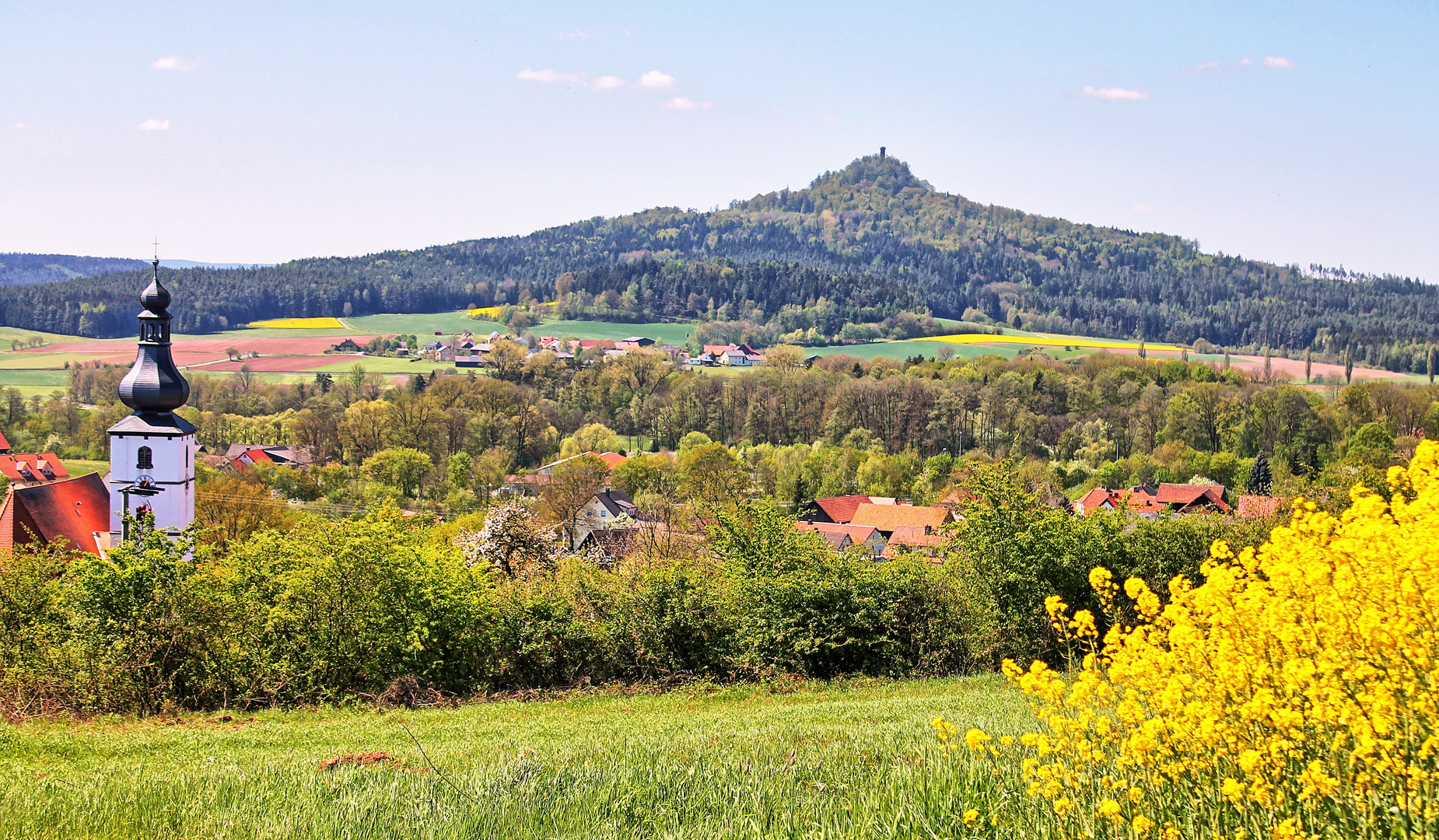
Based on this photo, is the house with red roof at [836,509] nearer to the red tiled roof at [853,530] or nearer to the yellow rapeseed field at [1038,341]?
the red tiled roof at [853,530]

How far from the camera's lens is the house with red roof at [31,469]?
61.3 meters

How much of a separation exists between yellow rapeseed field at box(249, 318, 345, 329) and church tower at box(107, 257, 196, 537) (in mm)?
145423

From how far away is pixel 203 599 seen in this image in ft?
52.6

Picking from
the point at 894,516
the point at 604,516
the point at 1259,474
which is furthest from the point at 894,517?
the point at 1259,474

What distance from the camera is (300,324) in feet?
Answer: 575

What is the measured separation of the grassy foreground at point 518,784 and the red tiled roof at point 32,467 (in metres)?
58.3

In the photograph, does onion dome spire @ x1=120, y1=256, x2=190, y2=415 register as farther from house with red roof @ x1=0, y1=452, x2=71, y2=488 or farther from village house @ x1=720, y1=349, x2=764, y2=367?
village house @ x1=720, y1=349, x2=764, y2=367

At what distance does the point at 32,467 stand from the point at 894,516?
50755mm

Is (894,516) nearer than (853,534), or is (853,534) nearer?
(853,534)

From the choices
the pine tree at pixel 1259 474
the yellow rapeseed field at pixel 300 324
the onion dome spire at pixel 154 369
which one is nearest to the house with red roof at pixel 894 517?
the pine tree at pixel 1259 474

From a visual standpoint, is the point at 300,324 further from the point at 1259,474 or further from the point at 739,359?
the point at 1259,474

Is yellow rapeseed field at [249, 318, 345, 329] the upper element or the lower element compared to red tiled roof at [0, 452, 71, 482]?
upper

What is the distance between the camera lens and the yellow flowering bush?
4.88 m

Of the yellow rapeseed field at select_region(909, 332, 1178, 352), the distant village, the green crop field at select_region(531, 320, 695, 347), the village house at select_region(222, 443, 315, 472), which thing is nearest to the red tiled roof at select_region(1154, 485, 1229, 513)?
the village house at select_region(222, 443, 315, 472)
